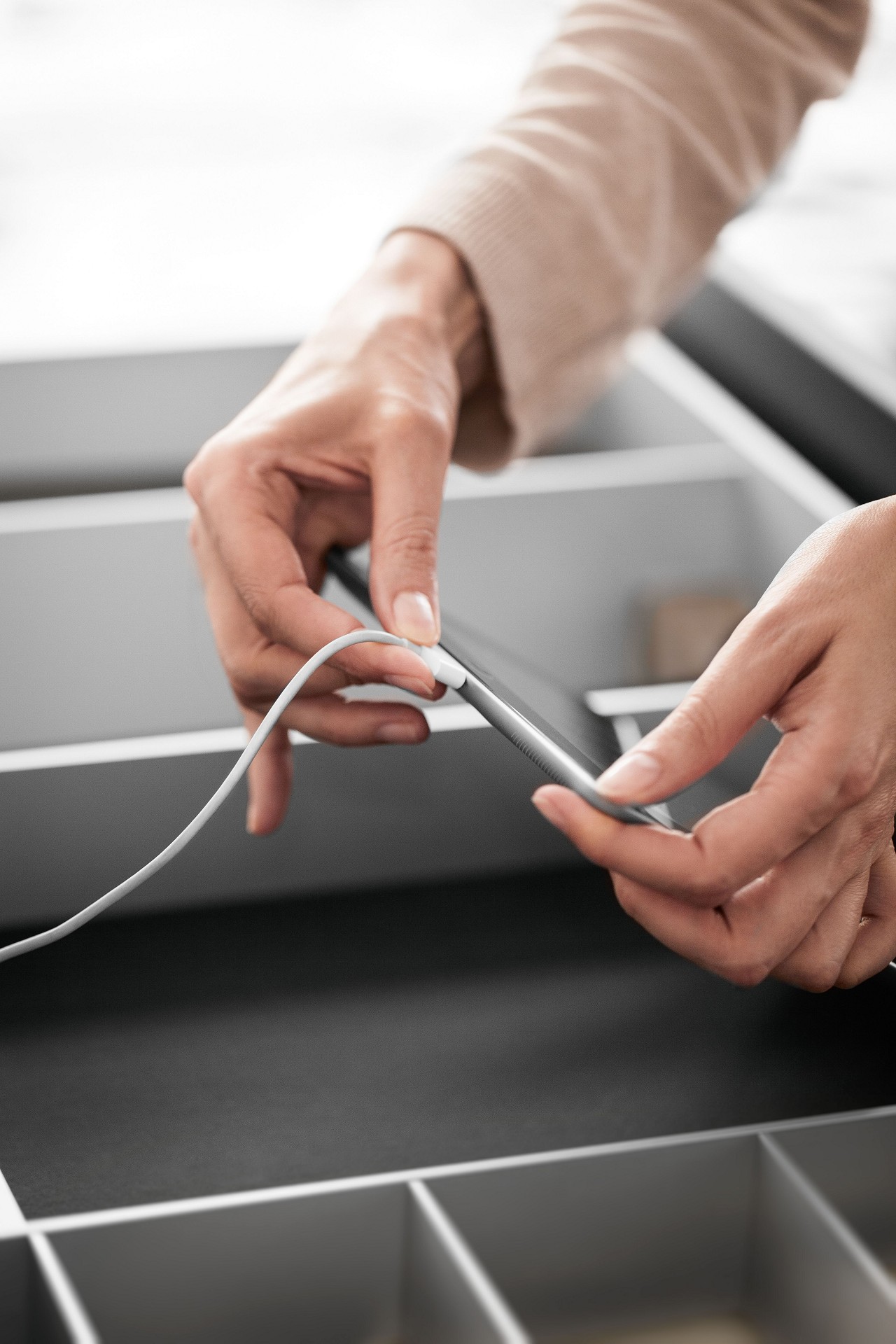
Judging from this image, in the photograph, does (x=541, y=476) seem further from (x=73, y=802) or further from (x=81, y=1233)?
(x=81, y=1233)

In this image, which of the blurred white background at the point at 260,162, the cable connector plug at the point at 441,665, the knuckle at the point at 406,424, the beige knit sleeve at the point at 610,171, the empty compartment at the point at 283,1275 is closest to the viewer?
the empty compartment at the point at 283,1275

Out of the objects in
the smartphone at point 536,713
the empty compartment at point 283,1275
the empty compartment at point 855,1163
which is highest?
the smartphone at point 536,713

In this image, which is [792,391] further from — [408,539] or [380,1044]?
[380,1044]

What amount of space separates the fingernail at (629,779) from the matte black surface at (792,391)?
480mm

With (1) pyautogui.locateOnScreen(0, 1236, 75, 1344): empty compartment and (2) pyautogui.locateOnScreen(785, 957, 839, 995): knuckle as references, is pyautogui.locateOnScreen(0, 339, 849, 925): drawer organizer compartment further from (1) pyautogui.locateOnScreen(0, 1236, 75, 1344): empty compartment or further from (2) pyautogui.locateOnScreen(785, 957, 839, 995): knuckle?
(1) pyautogui.locateOnScreen(0, 1236, 75, 1344): empty compartment

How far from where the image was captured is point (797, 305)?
3.53 feet

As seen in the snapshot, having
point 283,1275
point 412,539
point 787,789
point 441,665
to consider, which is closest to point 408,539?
point 412,539

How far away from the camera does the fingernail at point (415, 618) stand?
632 mm

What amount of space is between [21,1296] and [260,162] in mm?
1810

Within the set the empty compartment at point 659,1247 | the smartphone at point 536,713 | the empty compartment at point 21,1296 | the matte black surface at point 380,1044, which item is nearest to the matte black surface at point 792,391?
the smartphone at point 536,713

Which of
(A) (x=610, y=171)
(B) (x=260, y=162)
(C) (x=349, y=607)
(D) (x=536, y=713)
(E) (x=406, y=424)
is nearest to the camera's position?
(D) (x=536, y=713)

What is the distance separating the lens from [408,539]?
68 cm

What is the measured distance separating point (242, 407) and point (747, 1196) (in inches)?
30.6

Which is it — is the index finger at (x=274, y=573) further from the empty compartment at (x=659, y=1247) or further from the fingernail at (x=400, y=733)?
the empty compartment at (x=659, y=1247)
